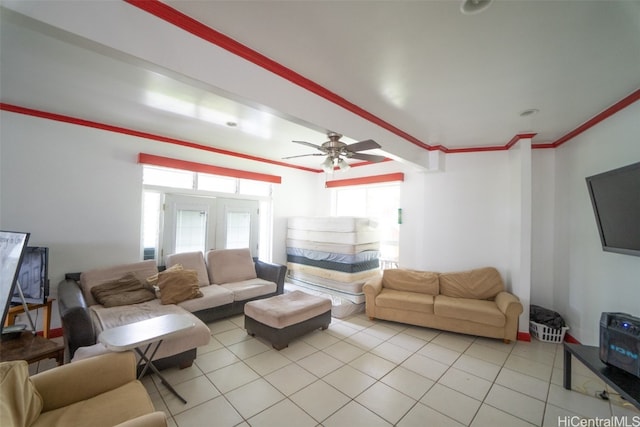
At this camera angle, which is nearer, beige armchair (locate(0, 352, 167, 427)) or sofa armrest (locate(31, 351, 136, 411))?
beige armchair (locate(0, 352, 167, 427))

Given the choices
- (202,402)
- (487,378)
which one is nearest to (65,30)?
(202,402)

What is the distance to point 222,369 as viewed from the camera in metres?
2.40

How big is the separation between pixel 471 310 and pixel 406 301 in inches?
29.9

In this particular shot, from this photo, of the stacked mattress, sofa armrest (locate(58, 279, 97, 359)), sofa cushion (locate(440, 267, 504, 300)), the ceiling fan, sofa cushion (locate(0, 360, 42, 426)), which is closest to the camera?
sofa cushion (locate(0, 360, 42, 426))

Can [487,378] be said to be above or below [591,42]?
below

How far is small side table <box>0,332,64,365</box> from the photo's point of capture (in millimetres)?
1641

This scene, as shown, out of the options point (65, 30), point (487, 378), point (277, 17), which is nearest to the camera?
point (65, 30)

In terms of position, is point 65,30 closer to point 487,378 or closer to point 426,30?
point 426,30

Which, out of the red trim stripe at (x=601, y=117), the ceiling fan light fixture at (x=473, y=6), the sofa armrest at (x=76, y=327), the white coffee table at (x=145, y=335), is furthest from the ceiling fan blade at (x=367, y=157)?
the sofa armrest at (x=76, y=327)

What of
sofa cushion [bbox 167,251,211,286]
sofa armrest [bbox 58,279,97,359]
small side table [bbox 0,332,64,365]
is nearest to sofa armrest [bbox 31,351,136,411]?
small side table [bbox 0,332,64,365]

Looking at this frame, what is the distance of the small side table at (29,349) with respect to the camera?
164 cm

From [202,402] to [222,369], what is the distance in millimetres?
444

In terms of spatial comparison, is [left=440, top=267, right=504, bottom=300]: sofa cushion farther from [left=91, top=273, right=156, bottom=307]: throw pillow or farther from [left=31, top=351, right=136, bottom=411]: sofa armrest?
[left=91, top=273, right=156, bottom=307]: throw pillow

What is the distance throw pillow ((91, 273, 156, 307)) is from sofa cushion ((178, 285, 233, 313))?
47 cm
